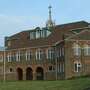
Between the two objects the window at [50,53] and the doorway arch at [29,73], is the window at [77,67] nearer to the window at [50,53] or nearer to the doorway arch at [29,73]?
the window at [50,53]

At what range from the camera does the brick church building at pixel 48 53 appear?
72250 mm

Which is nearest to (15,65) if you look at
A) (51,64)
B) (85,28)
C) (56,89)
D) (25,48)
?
(25,48)

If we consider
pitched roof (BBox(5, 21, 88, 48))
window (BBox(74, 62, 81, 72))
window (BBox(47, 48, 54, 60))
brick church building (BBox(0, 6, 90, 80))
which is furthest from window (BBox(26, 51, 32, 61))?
window (BBox(74, 62, 81, 72))

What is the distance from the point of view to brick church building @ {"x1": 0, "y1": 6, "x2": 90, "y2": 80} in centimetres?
7225

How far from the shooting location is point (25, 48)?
84.5 metres

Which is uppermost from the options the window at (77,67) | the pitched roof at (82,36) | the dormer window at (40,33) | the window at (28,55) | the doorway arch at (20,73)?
the dormer window at (40,33)

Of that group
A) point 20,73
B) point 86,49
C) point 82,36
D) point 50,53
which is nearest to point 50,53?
point 50,53

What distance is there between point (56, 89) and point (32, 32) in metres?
56.4

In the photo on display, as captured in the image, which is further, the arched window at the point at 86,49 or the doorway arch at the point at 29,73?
the doorway arch at the point at 29,73

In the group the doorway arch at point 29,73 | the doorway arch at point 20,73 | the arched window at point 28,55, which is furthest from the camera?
the doorway arch at point 20,73

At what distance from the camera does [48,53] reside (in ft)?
259

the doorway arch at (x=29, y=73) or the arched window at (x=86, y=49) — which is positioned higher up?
the arched window at (x=86, y=49)

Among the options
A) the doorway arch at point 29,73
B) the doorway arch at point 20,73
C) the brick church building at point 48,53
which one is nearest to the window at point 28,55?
the brick church building at point 48,53

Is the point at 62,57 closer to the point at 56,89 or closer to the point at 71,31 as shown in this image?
the point at 71,31
